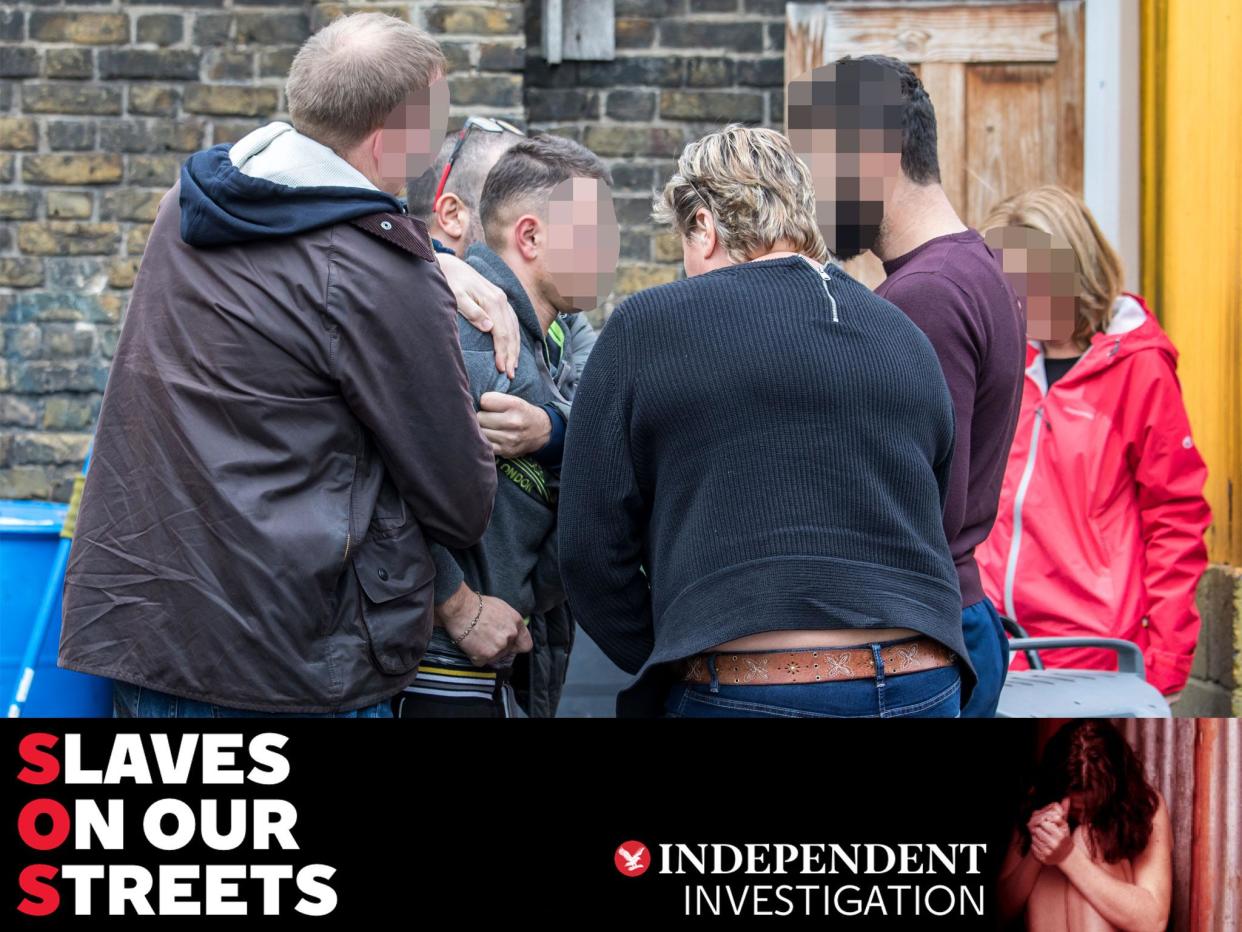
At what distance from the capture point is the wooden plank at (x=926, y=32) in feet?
16.9

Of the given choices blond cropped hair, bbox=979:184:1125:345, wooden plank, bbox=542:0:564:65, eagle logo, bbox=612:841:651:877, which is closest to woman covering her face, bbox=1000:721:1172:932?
eagle logo, bbox=612:841:651:877

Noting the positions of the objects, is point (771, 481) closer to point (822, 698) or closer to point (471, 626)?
point (822, 698)

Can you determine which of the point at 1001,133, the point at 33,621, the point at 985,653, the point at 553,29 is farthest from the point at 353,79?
the point at 1001,133

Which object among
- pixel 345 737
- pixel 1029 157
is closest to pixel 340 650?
pixel 345 737

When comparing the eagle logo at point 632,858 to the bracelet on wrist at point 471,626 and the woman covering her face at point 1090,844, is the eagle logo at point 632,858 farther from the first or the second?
the bracelet on wrist at point 471,626

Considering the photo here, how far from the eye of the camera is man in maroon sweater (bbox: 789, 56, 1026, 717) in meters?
2.44

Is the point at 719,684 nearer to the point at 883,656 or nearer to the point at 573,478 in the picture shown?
the point at 883,656

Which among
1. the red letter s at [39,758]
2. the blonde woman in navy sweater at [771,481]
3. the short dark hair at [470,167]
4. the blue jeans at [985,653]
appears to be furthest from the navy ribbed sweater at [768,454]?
the short dark hair at [470,167]

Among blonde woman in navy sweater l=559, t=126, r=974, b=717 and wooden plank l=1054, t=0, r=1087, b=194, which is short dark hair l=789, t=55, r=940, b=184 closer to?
blonde woman in navy sweater l=559, t=126, r=974, b=717

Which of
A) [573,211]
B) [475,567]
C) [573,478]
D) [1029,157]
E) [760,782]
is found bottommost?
[760,782]

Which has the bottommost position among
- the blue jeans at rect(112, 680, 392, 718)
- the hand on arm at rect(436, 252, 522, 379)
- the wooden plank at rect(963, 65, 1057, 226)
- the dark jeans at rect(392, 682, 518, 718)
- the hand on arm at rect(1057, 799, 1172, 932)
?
the hand on arm at rect(1057, 799, 1172, 932)

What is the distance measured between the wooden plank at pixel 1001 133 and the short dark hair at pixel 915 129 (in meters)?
2.69

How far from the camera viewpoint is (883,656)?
6.53 feet

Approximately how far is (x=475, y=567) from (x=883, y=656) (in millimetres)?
764
